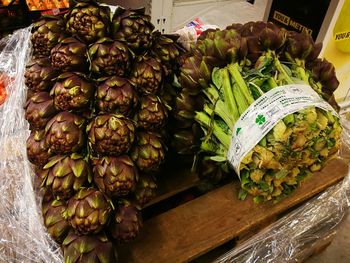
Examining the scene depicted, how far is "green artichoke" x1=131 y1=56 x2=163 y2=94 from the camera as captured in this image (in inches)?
32.3

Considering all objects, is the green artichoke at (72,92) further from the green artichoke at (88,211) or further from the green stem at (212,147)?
the green stem at (212,147)

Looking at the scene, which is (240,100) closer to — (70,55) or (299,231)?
(70,55)

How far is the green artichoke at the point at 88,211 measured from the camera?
667mm

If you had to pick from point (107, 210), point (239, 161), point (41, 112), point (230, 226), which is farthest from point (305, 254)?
point (41, 112)

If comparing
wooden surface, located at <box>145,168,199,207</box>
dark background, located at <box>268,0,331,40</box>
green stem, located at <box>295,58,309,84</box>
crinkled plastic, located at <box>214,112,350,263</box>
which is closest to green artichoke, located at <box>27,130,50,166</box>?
wooden surface, located at <box>145,168,199,207</box>

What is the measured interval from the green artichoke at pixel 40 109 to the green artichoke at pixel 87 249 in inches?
10.5

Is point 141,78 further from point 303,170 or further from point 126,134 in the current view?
point 303,170

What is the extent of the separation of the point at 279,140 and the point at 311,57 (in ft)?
1.18

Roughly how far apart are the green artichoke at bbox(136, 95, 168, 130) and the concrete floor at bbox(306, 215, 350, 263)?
102 cm

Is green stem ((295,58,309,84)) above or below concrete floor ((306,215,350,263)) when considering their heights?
A: above

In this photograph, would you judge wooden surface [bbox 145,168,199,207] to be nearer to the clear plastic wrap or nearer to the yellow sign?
the clear plastic wrap

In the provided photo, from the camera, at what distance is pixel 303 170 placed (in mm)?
848

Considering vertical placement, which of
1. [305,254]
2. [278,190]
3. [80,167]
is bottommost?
[305,254]

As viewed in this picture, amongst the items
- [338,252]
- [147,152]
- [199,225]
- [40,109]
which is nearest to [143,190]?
[147,152]
